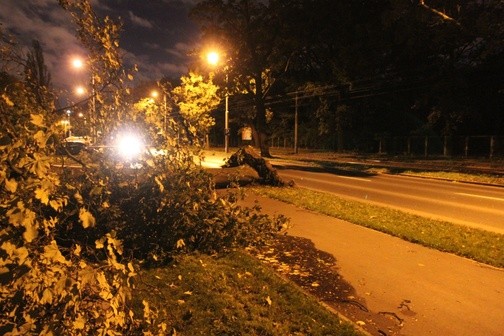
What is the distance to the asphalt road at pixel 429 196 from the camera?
1163cm

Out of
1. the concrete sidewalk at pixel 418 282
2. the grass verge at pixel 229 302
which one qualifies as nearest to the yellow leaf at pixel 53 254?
the grass verge at pixel 229 302

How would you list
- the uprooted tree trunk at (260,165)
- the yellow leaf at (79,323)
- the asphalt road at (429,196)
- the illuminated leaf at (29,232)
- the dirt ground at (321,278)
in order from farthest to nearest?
the uprooted tree trunk at (260,165) → the asphalt road at (429,196) → the dirt ground at (321,278) → the yellow leaf at (79,323) → the illuminated leaf at (29,232)

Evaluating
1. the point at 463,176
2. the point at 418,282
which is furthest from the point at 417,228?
the point at 463,176

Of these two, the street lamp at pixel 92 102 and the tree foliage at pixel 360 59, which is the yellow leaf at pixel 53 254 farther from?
the tree foliage at pixel 360 59

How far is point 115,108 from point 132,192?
1.37 m

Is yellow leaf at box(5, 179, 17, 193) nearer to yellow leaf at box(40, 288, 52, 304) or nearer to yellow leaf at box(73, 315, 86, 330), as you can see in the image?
yellow leaf at box(40, 288, 52, 304)

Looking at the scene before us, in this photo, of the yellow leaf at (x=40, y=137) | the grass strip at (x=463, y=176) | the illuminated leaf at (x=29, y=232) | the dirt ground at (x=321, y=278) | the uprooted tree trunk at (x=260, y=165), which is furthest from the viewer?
the grass strip at (x=463, y=176)

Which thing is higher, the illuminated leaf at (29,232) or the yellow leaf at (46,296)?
the illuminated leaf at (29,232)

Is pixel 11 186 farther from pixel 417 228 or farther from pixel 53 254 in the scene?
pixel 417 228

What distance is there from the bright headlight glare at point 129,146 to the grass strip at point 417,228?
5390 mm

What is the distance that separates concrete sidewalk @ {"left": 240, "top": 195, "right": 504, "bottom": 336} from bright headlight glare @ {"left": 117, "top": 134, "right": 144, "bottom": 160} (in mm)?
3581

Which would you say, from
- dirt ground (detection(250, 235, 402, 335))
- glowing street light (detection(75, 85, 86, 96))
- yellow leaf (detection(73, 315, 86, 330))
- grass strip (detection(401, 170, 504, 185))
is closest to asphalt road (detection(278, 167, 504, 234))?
grass strip (detection(401, 170, 504, 185))

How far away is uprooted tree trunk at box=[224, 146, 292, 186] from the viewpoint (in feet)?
52.4

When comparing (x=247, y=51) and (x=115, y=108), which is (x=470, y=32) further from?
(x=115, y=108)
